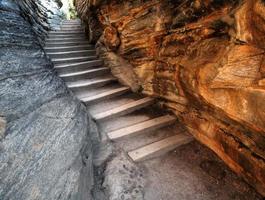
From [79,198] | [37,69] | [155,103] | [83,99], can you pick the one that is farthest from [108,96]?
[79,198]

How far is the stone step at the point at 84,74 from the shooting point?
5203 mm

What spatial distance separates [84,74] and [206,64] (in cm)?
354

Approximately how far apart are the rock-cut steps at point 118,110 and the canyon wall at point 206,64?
1.05ft

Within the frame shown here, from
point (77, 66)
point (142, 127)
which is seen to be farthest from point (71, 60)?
point (142, 127)

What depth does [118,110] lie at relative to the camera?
14.8 feet

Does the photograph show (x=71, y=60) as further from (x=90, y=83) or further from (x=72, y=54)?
(x=90, y=83)

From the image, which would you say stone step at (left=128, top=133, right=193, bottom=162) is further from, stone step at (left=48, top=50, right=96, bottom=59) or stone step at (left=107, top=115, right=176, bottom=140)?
stone step at (left=48, top=50, right=96, bottom=59)

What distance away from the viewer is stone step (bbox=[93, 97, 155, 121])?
170 inches

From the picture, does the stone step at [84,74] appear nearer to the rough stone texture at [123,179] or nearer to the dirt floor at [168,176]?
the dirt floor at [168,176]

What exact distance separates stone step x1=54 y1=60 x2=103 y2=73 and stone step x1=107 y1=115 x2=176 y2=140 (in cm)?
257

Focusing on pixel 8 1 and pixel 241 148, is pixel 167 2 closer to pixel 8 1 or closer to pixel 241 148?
pixel 241 148

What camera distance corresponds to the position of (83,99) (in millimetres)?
4617

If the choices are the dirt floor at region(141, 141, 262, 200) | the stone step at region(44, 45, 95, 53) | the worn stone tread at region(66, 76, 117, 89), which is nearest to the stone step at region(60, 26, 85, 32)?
the stone step at region(44, 45, 95, 53)

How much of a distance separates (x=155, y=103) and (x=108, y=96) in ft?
3.96
